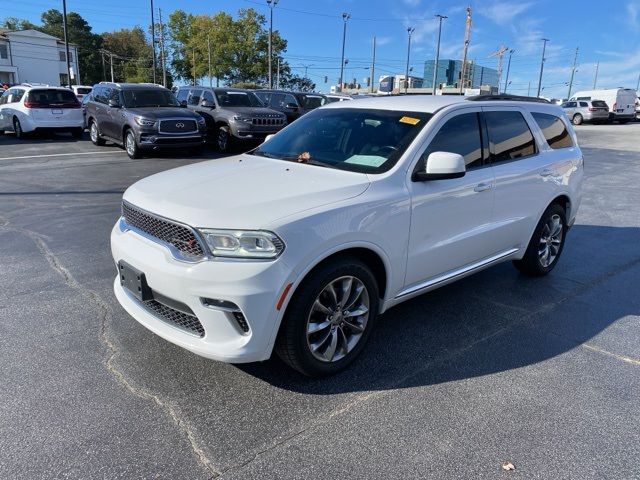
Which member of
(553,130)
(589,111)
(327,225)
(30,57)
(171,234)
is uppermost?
(30,57)

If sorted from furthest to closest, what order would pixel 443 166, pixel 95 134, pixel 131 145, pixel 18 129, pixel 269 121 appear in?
1. pixel 18 129
2. pixel 95 134
3. pixel 269 121
4. pixel 131 145
5. pixel 443 166

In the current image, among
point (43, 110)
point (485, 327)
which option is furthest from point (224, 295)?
point (43, 110)

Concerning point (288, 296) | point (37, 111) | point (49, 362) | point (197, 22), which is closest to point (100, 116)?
point (37, 111)

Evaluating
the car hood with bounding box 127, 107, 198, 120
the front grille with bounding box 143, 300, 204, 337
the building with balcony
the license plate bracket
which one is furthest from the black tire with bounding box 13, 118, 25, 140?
the building with balcony

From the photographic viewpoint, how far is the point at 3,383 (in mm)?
3084

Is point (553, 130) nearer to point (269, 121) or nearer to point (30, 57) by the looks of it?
point (269, 121)

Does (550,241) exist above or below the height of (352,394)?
above

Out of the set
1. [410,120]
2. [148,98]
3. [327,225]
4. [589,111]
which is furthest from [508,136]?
[589,111]

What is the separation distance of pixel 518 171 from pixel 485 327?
1.45 m

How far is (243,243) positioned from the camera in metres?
2.76

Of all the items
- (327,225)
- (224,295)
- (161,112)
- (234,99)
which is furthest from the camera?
(234,99)

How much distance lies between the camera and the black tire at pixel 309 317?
291cm

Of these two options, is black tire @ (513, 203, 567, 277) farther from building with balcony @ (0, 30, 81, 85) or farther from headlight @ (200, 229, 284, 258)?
building with balcony @ (0, 30, 81, 85)

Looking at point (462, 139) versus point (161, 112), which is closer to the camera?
point (462, 139)
